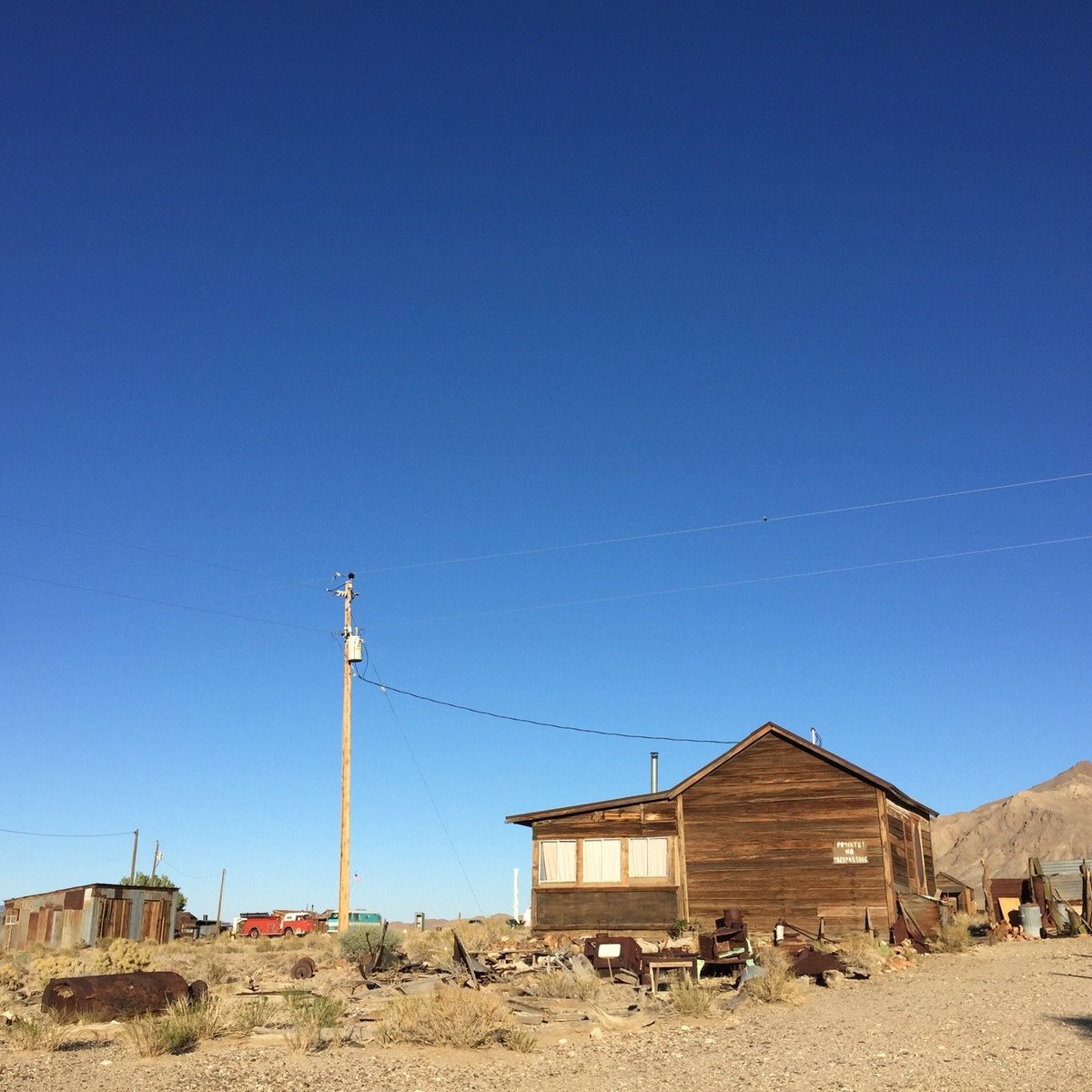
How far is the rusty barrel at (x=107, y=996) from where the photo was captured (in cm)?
1506

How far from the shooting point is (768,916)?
2831 centimetres

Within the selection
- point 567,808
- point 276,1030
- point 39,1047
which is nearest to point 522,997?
point 276,1030

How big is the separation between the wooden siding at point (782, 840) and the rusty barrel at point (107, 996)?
1657 cm

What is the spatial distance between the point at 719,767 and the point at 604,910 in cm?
509

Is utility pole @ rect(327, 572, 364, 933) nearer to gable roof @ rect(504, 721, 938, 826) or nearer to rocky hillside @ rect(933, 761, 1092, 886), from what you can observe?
gable roof @ rect(504, 721, 938, 826)

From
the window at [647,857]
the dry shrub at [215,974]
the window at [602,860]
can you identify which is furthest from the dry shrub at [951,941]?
the dry shrub at [215,974]

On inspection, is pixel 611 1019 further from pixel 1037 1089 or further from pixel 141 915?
pixel 141 915

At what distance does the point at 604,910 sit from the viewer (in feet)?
96.1

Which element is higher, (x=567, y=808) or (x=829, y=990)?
(x=567, y=808)

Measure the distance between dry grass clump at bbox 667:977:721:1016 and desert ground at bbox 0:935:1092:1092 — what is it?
187mm

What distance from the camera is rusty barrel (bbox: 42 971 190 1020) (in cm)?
1506

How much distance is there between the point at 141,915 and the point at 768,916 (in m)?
24.2

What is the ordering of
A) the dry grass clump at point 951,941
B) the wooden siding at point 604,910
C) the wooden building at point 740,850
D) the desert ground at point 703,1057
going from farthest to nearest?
the wooden siding at point 604,910
the wooden building at point 740,850
the dry grass clump at point 951,941
the desert ground at point 703,1057

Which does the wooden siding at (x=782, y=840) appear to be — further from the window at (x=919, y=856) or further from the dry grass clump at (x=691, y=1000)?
the dry grass clump at (x=691, y=1000)
